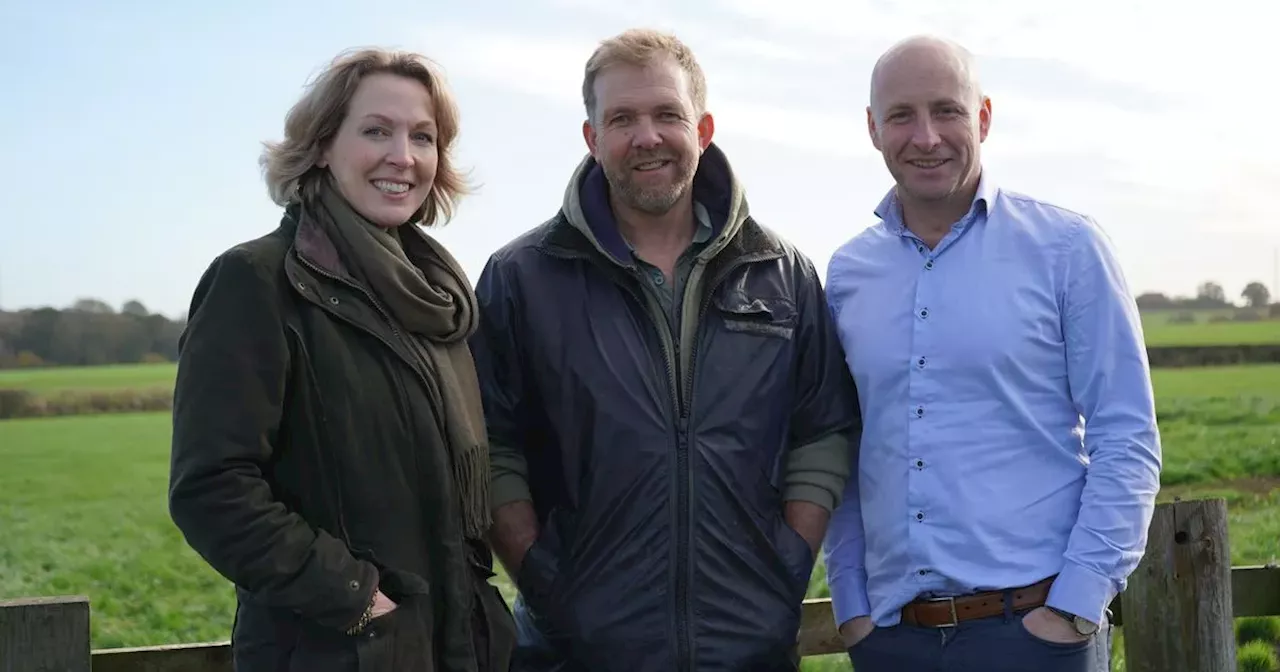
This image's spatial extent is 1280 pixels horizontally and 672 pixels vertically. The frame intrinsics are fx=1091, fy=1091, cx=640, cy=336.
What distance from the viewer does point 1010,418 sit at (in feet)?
10.4

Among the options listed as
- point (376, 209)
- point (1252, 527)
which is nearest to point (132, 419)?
point (1252, 527)

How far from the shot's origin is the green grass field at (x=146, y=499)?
1080 centimetres

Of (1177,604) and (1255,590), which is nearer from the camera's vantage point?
(1177,604)

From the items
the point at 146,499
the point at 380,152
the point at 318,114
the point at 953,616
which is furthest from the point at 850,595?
the point at 146,499

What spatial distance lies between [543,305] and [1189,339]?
57.2 ft

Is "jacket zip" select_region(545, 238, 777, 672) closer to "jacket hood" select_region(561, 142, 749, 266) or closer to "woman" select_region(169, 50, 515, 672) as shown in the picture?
"jacket hood" select_region(561, 142, 749, 266)

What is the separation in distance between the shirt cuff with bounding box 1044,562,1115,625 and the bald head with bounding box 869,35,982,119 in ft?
4.67

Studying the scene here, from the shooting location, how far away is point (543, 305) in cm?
340

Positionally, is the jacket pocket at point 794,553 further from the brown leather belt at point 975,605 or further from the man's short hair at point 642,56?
the man's short hair at point 642,56

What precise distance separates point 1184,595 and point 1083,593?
158 cm

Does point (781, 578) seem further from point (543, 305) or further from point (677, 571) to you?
point (543, 305)

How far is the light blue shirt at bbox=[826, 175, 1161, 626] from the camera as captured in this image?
304 cm

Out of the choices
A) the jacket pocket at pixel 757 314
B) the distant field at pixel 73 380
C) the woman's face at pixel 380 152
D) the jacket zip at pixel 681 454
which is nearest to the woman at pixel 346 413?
the woman's face at pixel 380 152

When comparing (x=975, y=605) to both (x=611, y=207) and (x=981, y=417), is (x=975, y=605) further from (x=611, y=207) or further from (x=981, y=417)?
(x=611, y=207)
